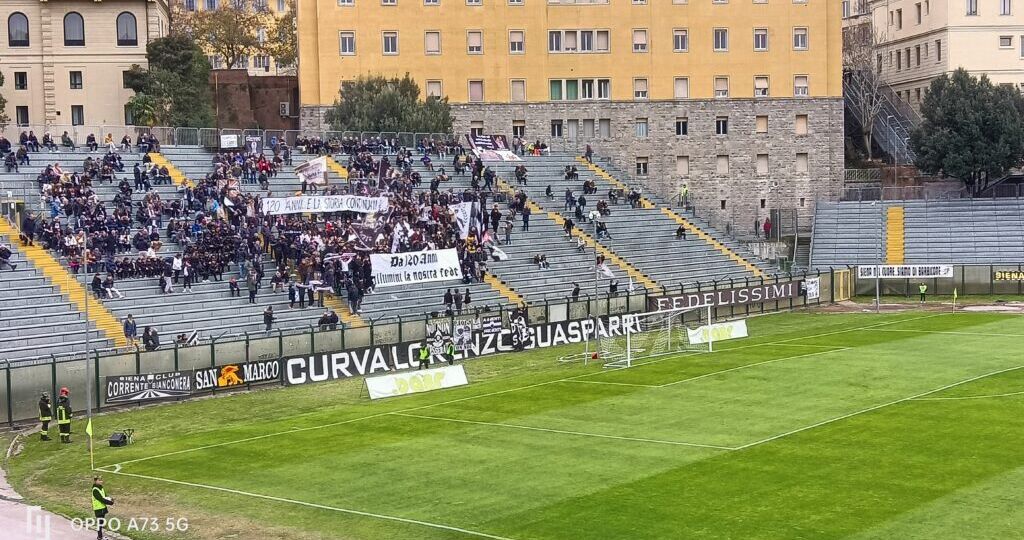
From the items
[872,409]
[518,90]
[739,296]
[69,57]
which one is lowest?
[872,409]

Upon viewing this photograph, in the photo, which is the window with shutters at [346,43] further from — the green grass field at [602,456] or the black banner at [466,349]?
the green grass field at [602,456]

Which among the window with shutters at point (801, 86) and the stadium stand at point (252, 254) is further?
the window with shutters at point (801, 86)

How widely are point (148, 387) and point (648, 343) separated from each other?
22412mm

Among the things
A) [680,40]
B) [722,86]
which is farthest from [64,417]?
[722,86]

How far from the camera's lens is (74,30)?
8900 centimetres

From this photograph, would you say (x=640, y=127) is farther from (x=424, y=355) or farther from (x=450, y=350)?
(x=424, y=355)

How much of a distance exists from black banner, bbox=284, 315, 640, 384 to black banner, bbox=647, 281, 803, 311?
5.01 m

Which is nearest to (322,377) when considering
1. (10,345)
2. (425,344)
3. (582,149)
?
(425,344)

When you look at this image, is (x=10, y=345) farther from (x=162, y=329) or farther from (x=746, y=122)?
(x=746, y=122)

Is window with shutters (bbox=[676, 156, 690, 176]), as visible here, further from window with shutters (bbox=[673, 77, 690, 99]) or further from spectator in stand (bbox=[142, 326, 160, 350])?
spectator in stand (bbox=[142, 326, 160, 350])

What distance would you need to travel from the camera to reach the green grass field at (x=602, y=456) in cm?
2923

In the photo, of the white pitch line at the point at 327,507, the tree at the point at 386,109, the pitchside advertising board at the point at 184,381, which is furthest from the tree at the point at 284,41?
the white pitch line at the point at 327,507

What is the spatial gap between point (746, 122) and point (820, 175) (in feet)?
22.1

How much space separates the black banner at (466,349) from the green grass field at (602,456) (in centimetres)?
136
